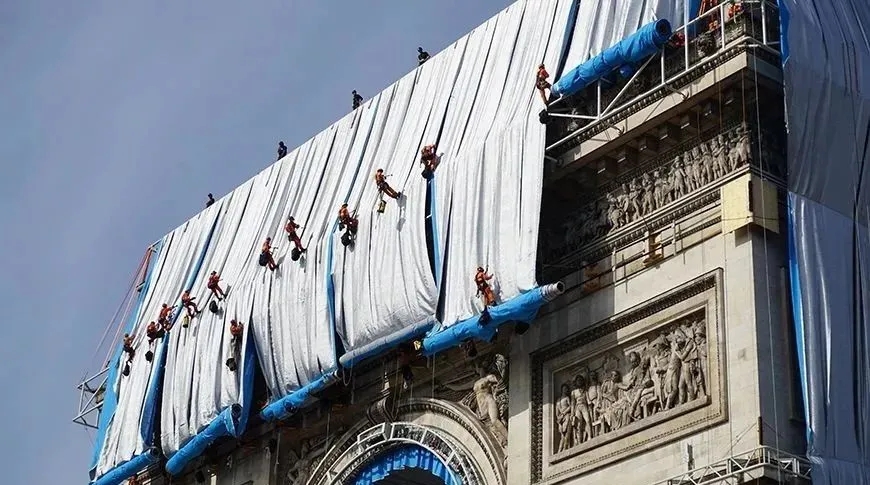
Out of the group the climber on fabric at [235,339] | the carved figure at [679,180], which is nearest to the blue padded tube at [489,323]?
the carved figure at [679,180]

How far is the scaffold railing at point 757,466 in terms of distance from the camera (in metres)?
20.4

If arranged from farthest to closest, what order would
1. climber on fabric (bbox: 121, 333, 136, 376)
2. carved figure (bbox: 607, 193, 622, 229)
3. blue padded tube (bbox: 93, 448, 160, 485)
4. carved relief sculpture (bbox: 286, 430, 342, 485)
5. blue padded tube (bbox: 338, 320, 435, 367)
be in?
climber on fabric (bbox: 121, 333, 136, 376) → blue padded tube (bbox: 93, 448, 160, 485) → carved relief sculpture (bbox: 286, 430, 342, 485) → blue padded tube (bbox: 338, 320, 435, 367) → carved figure (bbox: 607, 193, 622, 229)

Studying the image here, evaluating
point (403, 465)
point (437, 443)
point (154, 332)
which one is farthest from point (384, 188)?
point (154, 332)

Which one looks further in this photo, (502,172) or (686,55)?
(502,172)

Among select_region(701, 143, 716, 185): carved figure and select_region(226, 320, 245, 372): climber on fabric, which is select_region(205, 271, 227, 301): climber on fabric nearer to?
select_region(226, 320, 245, 372): climber on fabric

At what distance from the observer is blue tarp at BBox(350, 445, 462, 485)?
1025 inches

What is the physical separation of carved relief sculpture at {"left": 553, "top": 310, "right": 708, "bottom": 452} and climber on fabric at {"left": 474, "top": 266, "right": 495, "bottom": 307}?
1590 mm

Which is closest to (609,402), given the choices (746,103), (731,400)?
(731,400)

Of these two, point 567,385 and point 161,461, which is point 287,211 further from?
point 567,385

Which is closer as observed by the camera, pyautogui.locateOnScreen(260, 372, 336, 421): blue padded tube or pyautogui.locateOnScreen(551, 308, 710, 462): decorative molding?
pyautogui.locateOnScreen(551, 308, 710, 462): decorative molding

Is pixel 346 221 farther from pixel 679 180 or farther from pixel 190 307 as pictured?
pixel 679 180

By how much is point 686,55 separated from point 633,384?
4.70m

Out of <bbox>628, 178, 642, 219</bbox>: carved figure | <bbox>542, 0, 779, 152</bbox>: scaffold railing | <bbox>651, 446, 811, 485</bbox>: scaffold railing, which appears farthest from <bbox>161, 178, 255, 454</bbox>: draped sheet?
<bbox>651, 446, 811, 485</bbox>: scaffold railing

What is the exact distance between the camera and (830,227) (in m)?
22.4
